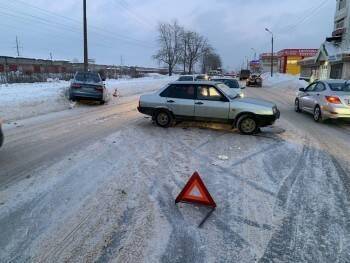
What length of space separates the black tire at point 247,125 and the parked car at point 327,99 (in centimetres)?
366

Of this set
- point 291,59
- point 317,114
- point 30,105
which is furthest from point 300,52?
point 30,105

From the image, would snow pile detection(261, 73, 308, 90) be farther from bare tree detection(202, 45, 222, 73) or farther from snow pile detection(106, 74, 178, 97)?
bare tree detection(202, 45, 222, 73)

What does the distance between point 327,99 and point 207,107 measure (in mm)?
4764

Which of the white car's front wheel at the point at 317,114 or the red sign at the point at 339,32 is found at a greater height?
A: the red sign at the point at 339,32

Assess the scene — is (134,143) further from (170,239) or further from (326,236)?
(326,236)

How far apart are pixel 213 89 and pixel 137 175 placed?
207 inches

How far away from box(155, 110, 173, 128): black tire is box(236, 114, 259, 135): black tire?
2177 millimetres

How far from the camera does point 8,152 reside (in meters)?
7.75

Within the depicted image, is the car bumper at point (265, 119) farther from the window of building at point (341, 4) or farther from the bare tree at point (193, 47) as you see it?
the bare tree at point (193, 47)

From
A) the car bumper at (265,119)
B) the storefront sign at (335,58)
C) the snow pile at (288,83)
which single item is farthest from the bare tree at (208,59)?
the car bumper at (265,119)

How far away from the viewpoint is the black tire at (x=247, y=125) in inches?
398

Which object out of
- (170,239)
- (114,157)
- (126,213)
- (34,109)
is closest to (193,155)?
(114,157)

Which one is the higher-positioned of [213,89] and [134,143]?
[213,89]

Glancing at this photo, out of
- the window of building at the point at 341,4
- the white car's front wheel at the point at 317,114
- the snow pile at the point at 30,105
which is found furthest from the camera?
the window of building at the point at 341,4
